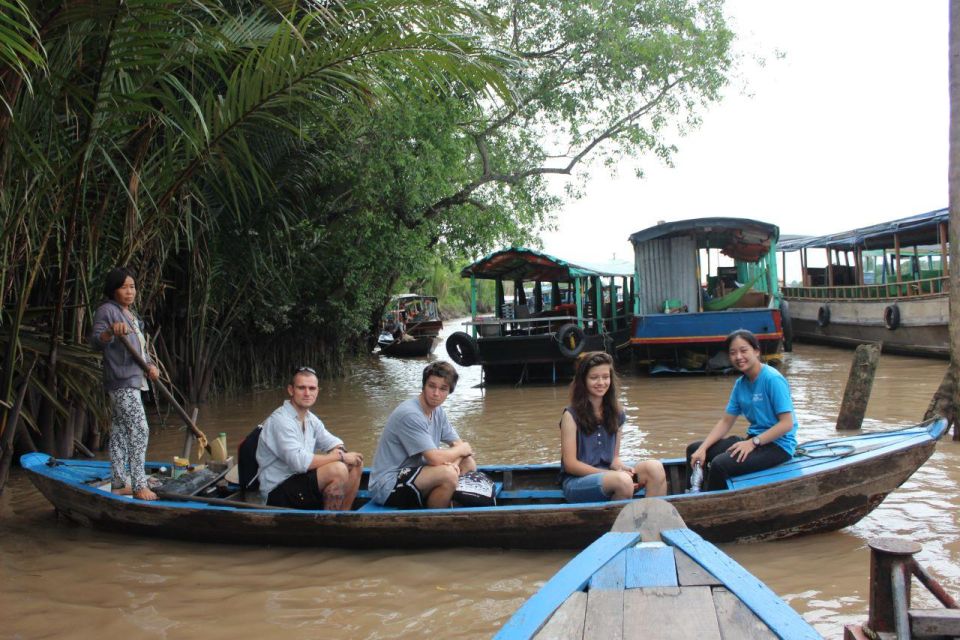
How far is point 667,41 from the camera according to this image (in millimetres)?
13500

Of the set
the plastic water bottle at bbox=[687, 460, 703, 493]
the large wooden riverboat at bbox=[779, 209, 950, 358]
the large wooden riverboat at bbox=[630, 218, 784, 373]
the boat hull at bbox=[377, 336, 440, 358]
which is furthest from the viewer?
the boat hull at bbox=[377, 336, 440, 358]

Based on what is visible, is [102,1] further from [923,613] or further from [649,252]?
[649,252]

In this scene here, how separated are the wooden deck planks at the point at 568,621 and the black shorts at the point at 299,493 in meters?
2.78

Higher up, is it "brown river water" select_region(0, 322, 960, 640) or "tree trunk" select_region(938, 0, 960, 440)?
"tree trunk" select_region(938, 0, 960, 440)

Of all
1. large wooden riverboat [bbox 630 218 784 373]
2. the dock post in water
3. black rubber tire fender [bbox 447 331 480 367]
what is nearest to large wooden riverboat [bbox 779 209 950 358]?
large wooden riverboat [bbox 630 218 784 373]

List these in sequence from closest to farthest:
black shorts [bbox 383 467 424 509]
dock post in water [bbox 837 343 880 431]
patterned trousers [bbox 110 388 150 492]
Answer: black shorts [bbox 383 467 424 509]
patterned trousers [bbox 110 388 150 492]
dock post in water [bbox 837 343 880 431]

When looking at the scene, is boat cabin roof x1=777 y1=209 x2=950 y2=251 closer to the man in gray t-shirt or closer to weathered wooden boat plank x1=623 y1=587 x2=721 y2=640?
the man in gray t-shirt

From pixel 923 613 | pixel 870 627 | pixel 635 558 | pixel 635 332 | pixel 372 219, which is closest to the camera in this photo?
pixel 923 613

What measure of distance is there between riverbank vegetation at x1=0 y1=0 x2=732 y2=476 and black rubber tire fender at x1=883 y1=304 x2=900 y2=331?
218 inches

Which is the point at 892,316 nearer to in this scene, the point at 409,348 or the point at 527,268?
the point at 527,268

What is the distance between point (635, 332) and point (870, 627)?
38.6ft

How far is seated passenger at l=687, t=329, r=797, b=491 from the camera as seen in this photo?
4.55 meters

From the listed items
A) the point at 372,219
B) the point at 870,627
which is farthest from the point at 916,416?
the point at 372,219

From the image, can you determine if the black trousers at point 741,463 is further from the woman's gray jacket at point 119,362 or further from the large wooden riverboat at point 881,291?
the large wooden riverboat at point 881,291
